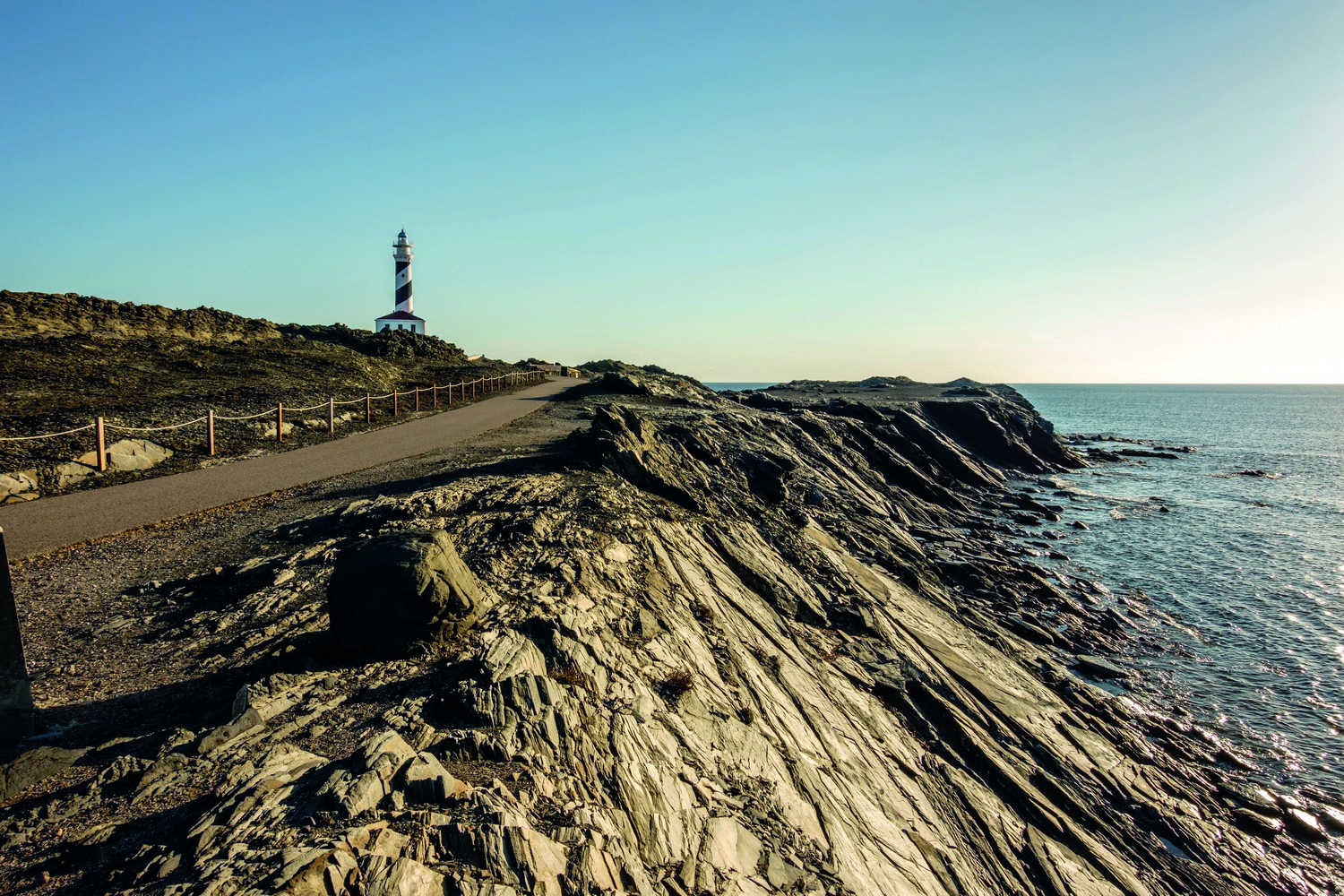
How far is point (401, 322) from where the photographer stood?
70.4 m

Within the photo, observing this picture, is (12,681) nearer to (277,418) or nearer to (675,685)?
(675,685)

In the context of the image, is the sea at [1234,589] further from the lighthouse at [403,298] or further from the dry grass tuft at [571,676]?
the lighthouse at [403,298]

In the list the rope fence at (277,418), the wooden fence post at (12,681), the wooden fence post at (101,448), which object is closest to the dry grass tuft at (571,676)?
the wooden fence post at (12,681)

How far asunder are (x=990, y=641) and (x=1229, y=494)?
34048 millimetres

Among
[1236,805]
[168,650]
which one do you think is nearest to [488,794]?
[168,650]

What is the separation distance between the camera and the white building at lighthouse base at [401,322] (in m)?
70.0

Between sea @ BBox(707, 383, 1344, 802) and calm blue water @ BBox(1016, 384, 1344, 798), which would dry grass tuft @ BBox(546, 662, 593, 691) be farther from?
calm blue water @ BBox(1016, 384, 1344, 798)

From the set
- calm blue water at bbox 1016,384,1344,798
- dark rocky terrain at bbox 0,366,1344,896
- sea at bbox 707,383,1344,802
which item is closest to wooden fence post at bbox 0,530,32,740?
dark rocky terrain at bbox 0,366,1344,896

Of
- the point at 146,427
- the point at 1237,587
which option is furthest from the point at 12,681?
the point at 1237,587

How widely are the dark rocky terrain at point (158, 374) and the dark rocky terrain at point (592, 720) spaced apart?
814 centimetres

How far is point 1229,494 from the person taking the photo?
38.0 m

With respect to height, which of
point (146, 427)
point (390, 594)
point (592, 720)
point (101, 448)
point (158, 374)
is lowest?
point (592, 720)

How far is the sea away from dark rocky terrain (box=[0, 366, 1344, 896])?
50.6 inches

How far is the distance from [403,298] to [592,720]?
75.2 metres
